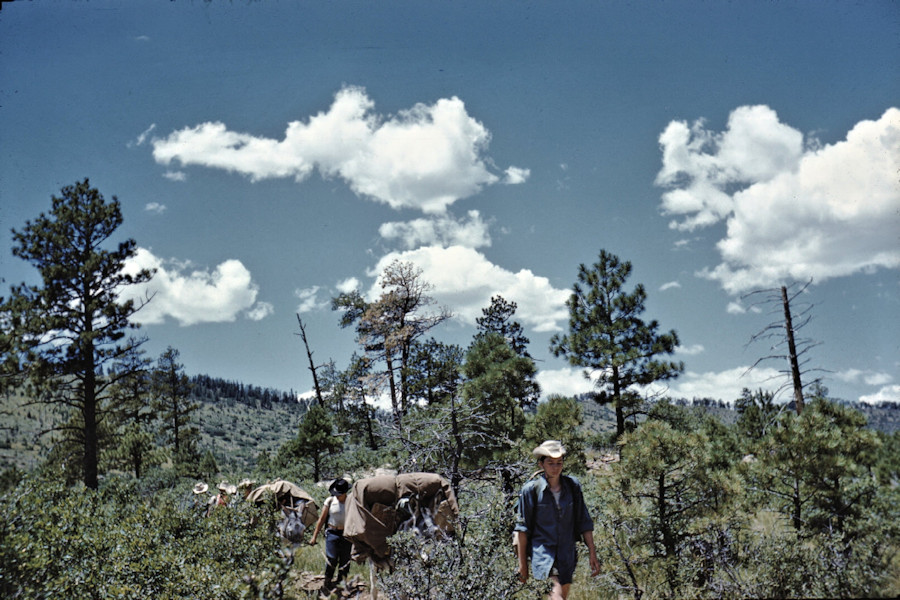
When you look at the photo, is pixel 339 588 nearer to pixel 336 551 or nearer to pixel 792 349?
pixel 336 551

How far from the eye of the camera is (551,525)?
14.5 ft

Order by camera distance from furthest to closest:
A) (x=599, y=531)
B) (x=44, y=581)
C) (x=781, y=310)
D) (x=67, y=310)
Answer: (x=67, y=310) → (x=781, y=310) → (x=599, y=531) → (x=44, y=581)

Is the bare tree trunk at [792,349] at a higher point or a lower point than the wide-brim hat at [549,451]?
higher

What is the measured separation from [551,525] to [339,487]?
3603 mm

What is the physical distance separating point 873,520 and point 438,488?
421 centimetres

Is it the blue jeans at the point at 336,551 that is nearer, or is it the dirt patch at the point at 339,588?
the dirt patch at the point at 339,588

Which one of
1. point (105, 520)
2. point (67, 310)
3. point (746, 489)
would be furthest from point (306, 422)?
point (746, 489)

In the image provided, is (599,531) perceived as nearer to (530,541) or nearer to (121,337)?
(530,541)

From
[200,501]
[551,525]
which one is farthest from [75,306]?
[551,525]

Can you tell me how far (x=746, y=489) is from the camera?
6.53 m

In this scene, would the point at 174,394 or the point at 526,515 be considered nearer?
the point at 526,515

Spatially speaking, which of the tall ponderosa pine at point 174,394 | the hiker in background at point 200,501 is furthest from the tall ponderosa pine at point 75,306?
the tall ponderosa pine at point 174,394

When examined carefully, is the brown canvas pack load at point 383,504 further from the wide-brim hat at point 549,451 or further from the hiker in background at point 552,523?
the wide-brim hat at point 549,451

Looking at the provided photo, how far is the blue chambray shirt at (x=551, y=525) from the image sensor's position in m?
4.39
